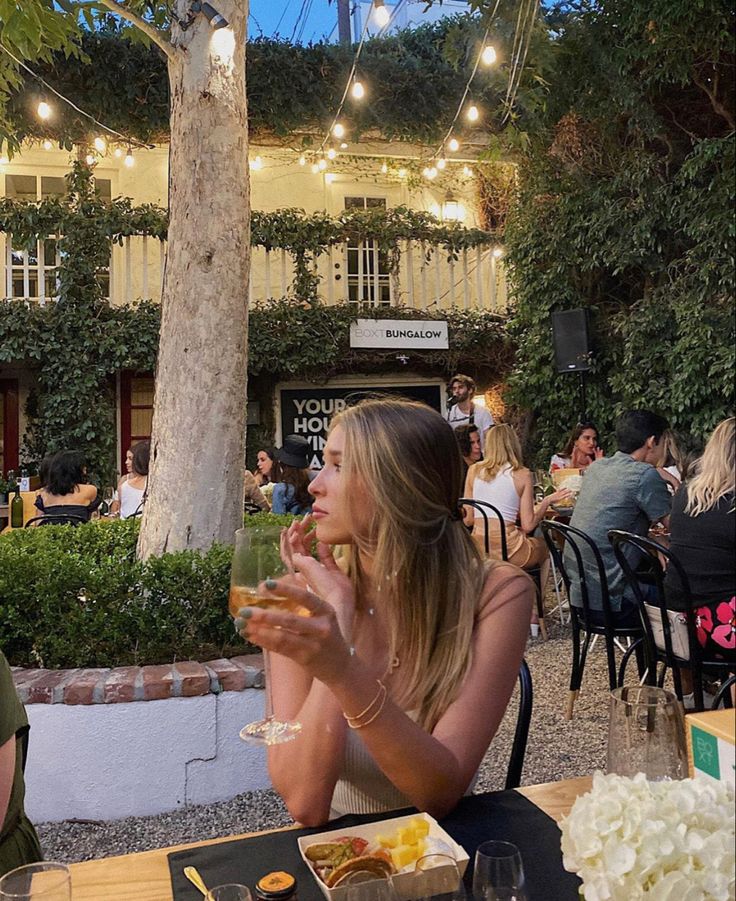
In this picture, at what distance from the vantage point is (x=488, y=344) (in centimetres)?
1069

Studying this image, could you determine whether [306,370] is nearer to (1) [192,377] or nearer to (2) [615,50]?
(2) [615,50]

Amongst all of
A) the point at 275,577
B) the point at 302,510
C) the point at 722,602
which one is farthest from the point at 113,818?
the point at 302,510

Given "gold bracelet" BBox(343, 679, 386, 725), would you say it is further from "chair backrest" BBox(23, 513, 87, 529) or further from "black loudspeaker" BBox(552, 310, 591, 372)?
"black loudspeaker" BBox(552, 310, 591, 372)

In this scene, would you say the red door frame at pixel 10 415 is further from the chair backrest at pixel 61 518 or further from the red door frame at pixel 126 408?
the chair backrest at pixel 61 518

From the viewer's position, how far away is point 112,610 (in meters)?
2.83

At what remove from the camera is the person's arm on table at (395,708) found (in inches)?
38.4

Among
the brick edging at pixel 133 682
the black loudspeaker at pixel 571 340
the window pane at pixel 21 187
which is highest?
the window pane at pixel 21 187

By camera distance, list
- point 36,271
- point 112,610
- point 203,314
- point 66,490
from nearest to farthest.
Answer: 1. point 112,610
2. point 203,314
3. point 66,490
4. point 36,271

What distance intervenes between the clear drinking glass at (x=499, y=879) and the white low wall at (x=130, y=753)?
74.8 inches

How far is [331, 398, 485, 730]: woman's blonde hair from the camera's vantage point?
1.44 meters

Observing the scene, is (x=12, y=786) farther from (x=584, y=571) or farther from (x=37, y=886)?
(x=584, y=571)

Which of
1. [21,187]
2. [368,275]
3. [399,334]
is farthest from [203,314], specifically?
[21,187]

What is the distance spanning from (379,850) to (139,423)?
968 cm

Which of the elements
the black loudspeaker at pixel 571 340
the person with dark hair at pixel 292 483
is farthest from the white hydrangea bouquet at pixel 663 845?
the black loudspeaker at pixel 571 340
